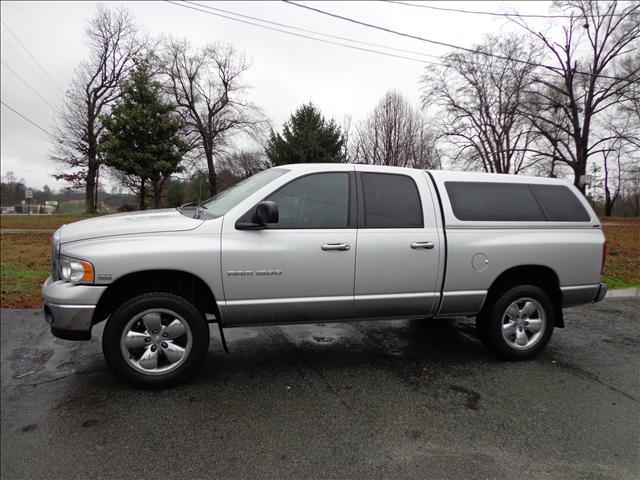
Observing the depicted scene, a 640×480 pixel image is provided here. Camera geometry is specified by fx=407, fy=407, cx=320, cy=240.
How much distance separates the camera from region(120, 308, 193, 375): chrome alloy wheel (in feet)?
10.8

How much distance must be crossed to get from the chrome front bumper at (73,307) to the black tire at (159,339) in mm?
172

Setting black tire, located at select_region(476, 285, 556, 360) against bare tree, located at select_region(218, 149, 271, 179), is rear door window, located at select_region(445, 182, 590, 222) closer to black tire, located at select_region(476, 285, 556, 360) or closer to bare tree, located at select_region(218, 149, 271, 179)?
black tire, located at select_region(476, 285, 556, 360)

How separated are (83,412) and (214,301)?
→ 3.96 feet

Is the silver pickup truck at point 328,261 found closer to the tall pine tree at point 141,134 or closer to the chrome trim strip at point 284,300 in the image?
the chrome trim strip at point 284,300

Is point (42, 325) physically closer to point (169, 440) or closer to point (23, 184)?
point (169, 440)

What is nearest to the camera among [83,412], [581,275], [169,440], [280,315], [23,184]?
[169,440]

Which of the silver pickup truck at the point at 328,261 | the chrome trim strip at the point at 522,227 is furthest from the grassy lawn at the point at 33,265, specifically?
the chrome trim strip at the point at 522,227

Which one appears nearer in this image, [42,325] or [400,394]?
[400,394]

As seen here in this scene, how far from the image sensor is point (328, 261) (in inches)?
140

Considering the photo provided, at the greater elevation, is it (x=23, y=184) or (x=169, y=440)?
(x=23, y=184)

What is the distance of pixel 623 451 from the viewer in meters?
2.69

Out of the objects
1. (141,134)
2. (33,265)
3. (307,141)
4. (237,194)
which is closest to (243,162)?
(307,141)

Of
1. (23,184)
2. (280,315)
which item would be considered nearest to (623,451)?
(280,315)

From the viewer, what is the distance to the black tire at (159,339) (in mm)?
3213
